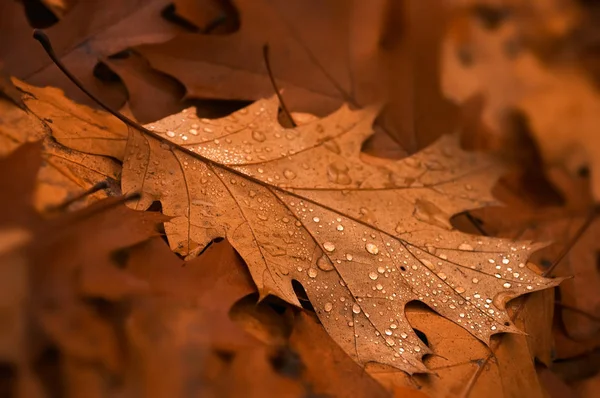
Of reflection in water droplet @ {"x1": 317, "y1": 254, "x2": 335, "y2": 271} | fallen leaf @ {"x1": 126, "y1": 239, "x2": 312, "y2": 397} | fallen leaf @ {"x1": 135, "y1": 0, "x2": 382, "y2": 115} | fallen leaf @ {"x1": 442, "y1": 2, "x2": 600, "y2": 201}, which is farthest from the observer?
fallen leaf @ {"x1": 442, "y1": 2, "x2": 600, "y2": 201}

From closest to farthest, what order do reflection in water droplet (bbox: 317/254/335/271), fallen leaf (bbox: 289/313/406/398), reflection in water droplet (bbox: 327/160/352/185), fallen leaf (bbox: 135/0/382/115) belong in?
fallen leaf (bbox: 289/313/406/398), reflection in water droplet (bbox: 317/254/335/271), reflection in water droplet (bbox: 327/160/352/185), fallen leaf (bbox: 135/0/382/115)

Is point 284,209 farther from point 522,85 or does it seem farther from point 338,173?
point 522,85

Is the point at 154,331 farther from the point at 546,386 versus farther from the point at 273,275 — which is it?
the point at 546,386

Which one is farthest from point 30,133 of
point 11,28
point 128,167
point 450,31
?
point 450,31

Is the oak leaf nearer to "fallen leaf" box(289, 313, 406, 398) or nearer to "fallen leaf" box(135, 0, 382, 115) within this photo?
"fallen leaf" box(289, 313, 406, 398)

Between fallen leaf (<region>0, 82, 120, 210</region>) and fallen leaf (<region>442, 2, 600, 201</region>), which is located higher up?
fallen leaf (<region>442, 2, 600, 201</region>)

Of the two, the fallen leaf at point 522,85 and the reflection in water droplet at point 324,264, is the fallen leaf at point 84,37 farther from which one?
the fallen leaf at point 522,85

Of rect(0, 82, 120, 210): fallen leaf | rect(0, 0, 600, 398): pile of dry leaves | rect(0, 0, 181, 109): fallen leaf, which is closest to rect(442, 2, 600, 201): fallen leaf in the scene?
rect(0, 0, 600, 398): pile of dry leaves

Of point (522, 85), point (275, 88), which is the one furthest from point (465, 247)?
point (522, 85)

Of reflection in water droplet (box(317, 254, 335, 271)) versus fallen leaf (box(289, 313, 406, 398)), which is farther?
reflection in water droplet (box(317, 254, 335, 271))

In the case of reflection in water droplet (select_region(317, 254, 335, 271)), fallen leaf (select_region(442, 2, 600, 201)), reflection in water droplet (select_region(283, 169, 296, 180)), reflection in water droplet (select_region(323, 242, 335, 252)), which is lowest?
reflection in water droplet (select_region(317, 254, 335, 271))
